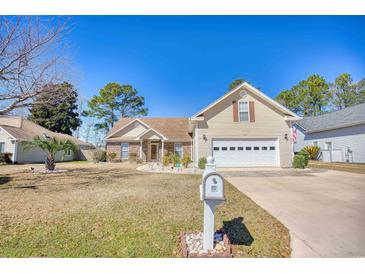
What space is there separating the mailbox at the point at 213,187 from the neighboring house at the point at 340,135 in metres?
17.8

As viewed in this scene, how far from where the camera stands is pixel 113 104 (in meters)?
31.9

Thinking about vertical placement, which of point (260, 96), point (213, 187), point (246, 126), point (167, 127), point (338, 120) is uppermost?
point (260, 96)

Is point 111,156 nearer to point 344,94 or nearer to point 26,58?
point 26,58

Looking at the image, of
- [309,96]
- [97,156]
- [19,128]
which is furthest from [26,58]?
[309,96]

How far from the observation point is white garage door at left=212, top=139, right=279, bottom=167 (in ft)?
46.5

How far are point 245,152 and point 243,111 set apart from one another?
310 centimetres

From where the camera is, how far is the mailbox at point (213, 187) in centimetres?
272

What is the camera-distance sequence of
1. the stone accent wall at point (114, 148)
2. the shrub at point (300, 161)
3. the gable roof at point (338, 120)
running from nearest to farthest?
the shrub at point (300, 161) < the gable roof at point (338, 120) < the stone accent wall at point (114, 148)

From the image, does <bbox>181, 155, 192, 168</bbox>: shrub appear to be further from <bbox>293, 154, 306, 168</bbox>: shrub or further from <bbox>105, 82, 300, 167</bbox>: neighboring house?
<bbox>293, 154, 306, 168</bbox>: shrub

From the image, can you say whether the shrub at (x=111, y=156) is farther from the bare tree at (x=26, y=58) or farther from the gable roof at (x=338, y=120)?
the gable roof at (x=338, y=120)

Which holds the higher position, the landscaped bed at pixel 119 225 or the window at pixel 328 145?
the window at pixel 328 145

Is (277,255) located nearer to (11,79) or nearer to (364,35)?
(364,35)

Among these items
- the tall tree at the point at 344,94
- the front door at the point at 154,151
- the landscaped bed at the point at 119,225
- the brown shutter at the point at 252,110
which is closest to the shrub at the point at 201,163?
the brown shutter at the point at 252,110

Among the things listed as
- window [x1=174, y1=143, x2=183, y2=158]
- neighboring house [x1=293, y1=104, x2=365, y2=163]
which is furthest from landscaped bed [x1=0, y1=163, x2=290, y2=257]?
neighboring house [x1=293, y1=104, x2=365, y2=163]
